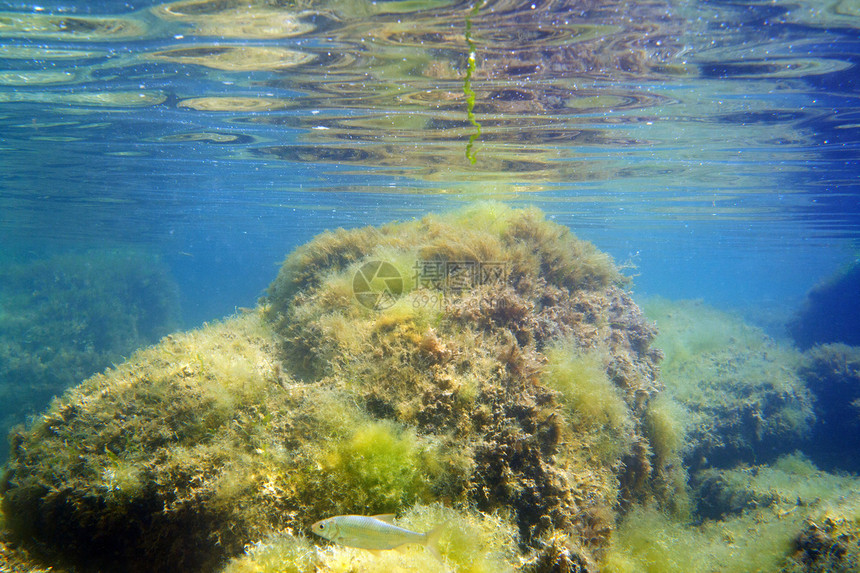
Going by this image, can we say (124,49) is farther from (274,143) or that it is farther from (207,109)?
(274,143)

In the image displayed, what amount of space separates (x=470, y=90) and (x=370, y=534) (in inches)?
383

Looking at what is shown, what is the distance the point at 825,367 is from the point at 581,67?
1677 centimetres

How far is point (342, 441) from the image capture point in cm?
387

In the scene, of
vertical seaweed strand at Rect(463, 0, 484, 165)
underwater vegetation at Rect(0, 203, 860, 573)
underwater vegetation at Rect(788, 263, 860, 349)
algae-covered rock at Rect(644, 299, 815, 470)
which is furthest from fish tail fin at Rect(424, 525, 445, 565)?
underwater vegetation at Rect(788, 263, 860, 349)

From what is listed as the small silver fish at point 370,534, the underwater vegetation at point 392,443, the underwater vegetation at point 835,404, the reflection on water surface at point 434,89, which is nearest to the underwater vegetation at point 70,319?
the reflection on water surface at point 434,89

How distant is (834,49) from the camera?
24.5 feet

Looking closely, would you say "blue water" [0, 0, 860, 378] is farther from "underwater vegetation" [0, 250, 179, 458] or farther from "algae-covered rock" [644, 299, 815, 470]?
"underwater vegetation" [0, 250, 179, 458]

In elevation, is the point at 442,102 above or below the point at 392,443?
above

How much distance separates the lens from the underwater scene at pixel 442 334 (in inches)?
145

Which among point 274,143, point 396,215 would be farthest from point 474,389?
point 396,215

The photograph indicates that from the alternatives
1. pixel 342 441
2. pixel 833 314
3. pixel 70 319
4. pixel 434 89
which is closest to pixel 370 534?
pixel 342 441

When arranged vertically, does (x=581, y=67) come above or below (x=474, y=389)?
above

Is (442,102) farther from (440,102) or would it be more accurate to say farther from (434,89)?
(434,89)

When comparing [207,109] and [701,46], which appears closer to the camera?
[701,46]
